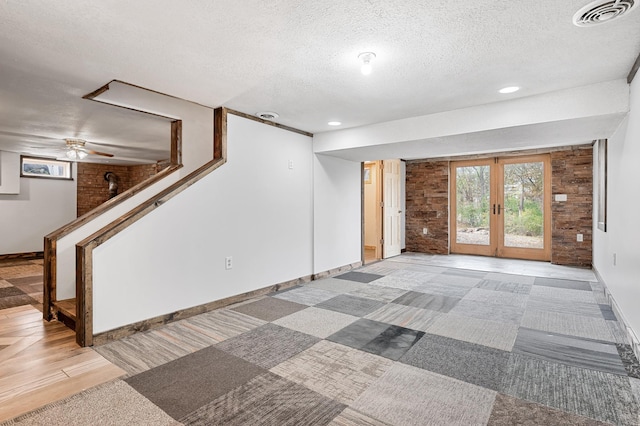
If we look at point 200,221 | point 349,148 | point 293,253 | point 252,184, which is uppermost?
point 349,148

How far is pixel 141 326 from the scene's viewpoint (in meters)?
2.86

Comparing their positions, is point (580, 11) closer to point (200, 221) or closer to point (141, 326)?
point (200, 221)

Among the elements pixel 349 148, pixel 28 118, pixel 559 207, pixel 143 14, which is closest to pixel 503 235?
pixel 559 207

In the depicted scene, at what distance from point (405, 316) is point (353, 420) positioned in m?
1.69

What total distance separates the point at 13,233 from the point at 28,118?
408 centimetres

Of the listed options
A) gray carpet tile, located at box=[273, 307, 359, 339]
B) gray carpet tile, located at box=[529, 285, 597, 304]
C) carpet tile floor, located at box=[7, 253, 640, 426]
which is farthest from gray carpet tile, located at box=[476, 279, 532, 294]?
gray carpet tile, located at box=[273, 307, 359, 339]

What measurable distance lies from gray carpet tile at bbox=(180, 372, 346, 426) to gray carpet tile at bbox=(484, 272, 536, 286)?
3.89m

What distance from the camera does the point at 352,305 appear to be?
358cm

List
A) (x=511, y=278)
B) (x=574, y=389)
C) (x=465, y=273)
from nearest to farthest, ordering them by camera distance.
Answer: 1. (x=574, y=389)
2. (x=511, y=278)
3. (x=465, y=273)

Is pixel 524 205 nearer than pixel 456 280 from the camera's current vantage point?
No

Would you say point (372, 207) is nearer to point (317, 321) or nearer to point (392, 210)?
point (392, 210)

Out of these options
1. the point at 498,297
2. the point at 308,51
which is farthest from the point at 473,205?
the point at 308,51

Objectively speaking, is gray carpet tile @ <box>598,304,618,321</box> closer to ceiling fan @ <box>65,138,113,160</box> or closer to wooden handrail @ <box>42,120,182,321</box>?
wooden handrail @ <box>42,120,182,321</box>

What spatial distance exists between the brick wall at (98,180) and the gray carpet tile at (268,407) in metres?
8.08
